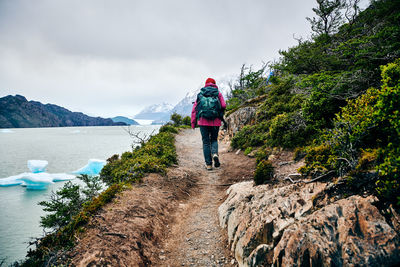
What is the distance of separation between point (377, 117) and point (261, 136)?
6.09 m

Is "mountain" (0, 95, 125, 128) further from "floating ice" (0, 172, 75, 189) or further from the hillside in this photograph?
the hillside

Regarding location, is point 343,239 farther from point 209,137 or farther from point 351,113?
point 209,137

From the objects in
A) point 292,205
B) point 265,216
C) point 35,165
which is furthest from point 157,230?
point 35,165

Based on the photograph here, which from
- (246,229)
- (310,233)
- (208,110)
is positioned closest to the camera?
(310,233)

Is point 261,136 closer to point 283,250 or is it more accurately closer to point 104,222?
point 283,250

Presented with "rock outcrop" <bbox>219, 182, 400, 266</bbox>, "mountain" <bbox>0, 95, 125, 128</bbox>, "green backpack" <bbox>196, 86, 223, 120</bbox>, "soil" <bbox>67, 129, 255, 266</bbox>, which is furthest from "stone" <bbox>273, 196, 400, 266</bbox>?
"mountain" <bbox>0, 95, 125, 128</bbox>

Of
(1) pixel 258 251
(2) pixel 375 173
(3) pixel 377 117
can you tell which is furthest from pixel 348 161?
(1) pixel 258 251

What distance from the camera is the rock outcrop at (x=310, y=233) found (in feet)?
5.69

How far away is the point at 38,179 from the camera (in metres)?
11.3

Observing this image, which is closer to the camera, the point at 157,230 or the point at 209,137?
the point at 157,230

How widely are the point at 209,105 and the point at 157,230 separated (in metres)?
4.37

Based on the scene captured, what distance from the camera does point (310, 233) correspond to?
2105 mm

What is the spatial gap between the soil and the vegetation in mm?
1842

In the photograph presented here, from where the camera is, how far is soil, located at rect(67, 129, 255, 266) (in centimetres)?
292
